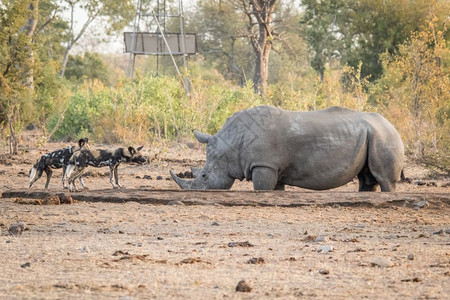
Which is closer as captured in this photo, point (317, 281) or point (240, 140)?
point (317, 281)

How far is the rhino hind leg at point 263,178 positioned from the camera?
11180mm

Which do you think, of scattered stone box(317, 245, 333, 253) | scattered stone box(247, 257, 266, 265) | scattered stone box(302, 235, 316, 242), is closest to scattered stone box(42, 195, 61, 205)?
scattered stone box(302, 235, 316, 242)

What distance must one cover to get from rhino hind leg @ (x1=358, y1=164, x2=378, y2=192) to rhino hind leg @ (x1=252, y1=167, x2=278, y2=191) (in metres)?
1.46

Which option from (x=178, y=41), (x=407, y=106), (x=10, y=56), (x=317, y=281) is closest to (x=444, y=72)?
(x=407, y=106)

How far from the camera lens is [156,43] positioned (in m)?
34.6

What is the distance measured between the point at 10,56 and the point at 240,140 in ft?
28.1

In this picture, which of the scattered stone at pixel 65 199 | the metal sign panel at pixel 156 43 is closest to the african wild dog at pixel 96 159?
the scattered stone at pixel 65 199

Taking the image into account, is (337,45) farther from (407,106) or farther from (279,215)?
(279,215)

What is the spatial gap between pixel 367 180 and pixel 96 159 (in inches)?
148

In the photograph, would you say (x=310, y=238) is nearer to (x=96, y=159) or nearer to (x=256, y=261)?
(x=256, y=261)

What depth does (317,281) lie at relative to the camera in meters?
5.90

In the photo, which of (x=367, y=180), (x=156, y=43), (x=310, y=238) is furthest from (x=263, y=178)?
(x=156, y=43)

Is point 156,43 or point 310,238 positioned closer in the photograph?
point 310,238

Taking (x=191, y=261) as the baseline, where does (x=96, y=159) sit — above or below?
above
